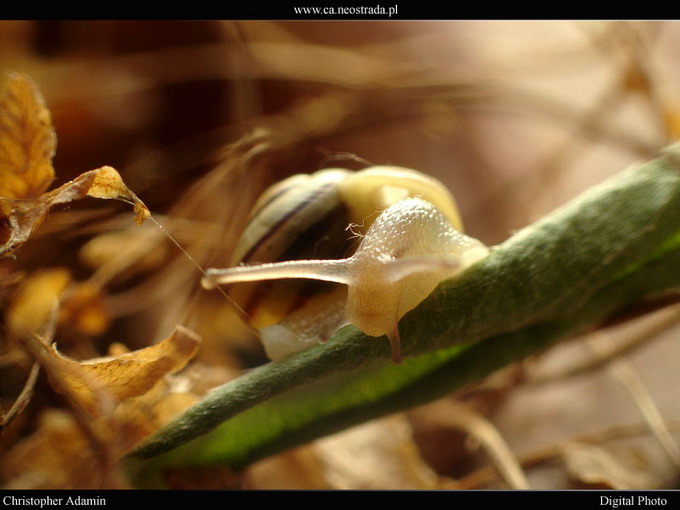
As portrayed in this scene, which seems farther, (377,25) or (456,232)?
(377,25)

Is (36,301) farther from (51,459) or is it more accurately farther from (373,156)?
(373,156)

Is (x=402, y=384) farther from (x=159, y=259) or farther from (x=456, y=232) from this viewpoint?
(x=159, y=259)
